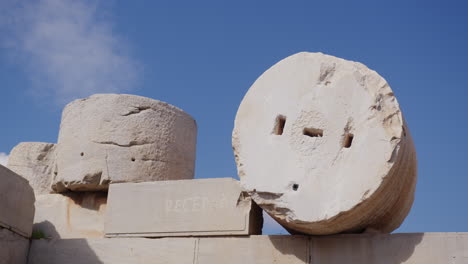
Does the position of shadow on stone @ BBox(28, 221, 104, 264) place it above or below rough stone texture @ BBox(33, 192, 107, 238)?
below

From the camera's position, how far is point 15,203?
6.44 meters

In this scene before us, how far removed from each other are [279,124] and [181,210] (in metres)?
1.26

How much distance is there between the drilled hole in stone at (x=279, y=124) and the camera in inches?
231

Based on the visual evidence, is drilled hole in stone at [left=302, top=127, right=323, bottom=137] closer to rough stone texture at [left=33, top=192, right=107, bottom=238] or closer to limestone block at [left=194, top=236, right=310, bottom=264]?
limestone block at [left=194, top=236, right=310, bottom=264]

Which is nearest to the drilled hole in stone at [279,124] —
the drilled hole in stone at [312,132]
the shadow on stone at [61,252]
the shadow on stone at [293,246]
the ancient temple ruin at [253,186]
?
the ancient temple ruin at [253,186]

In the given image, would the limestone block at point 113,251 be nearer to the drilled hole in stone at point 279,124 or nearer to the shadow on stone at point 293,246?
the shadow on stone at point 293,246

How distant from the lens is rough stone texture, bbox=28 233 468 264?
17.1 feet

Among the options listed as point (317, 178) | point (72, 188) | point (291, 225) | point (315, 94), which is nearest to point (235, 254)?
point (291, 225)

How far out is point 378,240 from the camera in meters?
5.42

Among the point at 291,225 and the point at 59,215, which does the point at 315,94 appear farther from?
the point at 59,215

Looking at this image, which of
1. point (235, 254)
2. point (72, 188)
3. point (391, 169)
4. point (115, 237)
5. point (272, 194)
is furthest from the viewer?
point (72, 188)

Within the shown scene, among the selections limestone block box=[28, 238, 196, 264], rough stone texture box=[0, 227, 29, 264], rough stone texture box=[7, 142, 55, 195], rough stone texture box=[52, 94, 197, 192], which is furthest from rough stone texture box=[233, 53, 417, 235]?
rough stone texture box=[7, 142, 55, 195]

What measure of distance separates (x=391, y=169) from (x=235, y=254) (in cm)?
158

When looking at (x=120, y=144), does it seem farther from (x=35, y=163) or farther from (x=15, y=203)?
(x=35, y=163)
